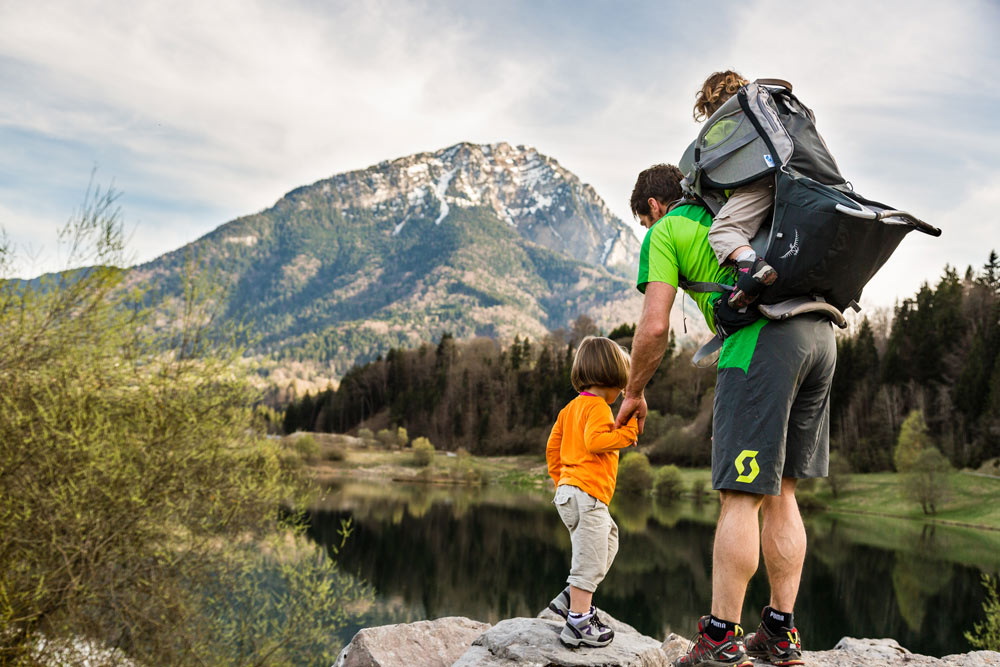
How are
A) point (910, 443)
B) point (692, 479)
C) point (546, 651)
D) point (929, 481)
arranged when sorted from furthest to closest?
1. point (692, 479)
2. point (910, 443)
3. point (929, 481)
4. point (546, 651)

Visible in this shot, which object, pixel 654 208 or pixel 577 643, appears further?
pixel 654 208

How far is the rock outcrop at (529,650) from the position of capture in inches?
145

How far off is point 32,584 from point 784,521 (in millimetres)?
7338

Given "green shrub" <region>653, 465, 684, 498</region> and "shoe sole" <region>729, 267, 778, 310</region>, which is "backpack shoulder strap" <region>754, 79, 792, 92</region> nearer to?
"shoe sole" <region>729, 267, 778, 310</region>

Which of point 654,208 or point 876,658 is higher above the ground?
point 654,208

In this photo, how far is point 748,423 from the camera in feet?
10.5

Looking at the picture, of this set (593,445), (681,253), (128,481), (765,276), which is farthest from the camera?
(128,481)

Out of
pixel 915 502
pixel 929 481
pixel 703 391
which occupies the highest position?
pixel 703 391

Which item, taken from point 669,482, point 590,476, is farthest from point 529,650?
point 669,482

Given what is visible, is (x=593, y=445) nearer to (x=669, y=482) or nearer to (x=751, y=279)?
(x=751, y=279)

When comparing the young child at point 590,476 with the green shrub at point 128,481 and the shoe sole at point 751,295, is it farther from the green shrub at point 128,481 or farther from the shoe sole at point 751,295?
the green shrub at point 128,481

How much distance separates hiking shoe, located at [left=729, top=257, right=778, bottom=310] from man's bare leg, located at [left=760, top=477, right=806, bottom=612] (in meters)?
1.04

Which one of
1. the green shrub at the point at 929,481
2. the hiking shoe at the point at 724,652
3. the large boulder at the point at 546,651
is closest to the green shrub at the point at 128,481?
the large boulder at the point at 546,651

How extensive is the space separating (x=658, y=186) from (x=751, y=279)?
106cm
